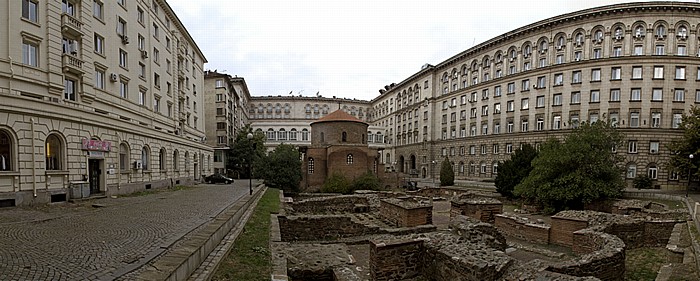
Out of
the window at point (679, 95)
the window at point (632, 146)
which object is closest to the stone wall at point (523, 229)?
the window at point (632, 146)

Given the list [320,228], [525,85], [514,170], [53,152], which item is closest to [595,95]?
[525,85]

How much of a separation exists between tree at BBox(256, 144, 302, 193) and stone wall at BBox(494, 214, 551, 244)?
2132 cm

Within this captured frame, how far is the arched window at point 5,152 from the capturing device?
43.4 ft

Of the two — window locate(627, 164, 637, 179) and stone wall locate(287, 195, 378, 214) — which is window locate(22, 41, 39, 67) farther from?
window locate(627, 164, 637, 179)

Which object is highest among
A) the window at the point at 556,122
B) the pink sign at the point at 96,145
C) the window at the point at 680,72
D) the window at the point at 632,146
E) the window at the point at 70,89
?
the window at the point at 680,72

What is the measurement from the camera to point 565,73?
3753 cm

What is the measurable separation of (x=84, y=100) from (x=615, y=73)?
154ft

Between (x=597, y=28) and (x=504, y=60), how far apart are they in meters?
10.5

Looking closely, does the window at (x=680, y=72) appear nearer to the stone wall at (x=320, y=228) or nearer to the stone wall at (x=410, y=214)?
the stone wall at (x=410, y=214)

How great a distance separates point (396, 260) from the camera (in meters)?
7.79

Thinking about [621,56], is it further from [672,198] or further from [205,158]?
[205,158]

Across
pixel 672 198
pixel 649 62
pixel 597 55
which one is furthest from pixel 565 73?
pixel 672 198

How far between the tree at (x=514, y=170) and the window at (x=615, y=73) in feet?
50.2

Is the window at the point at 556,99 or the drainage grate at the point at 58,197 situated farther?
the window at the point at 556,99
